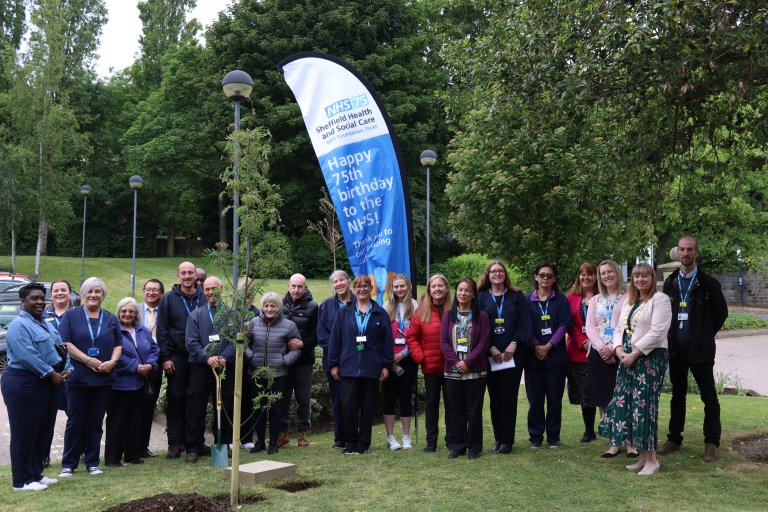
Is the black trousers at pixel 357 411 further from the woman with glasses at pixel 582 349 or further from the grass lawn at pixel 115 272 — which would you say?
the grass lawn at pixel 115 272

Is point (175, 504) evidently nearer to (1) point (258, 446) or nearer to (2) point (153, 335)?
(1) point (258, 446)

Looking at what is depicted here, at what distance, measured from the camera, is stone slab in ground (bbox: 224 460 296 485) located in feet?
20.3

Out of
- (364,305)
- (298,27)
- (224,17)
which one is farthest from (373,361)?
(224,17)

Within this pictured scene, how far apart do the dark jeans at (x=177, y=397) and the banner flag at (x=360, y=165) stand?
2538 mm

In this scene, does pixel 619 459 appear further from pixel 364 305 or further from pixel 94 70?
pixel 94 70

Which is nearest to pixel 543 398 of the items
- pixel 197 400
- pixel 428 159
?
pixel 197 400

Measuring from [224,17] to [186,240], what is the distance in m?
23.7

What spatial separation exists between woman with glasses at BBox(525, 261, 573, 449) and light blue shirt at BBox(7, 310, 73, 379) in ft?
15.4

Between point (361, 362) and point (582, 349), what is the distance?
2.42 meters

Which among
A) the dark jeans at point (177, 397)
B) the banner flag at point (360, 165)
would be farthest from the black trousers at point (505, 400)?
the dark jeans at point (177, 397)

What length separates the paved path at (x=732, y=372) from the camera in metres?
9.09

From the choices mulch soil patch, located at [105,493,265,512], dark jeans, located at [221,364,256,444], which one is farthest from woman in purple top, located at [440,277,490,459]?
mulch soil patch, located at [105,493,265,512]

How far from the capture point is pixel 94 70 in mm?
46219

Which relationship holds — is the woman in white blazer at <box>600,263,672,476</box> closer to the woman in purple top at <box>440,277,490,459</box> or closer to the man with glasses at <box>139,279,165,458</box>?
the woman in purple top at <box>440,277,490,459</box>
